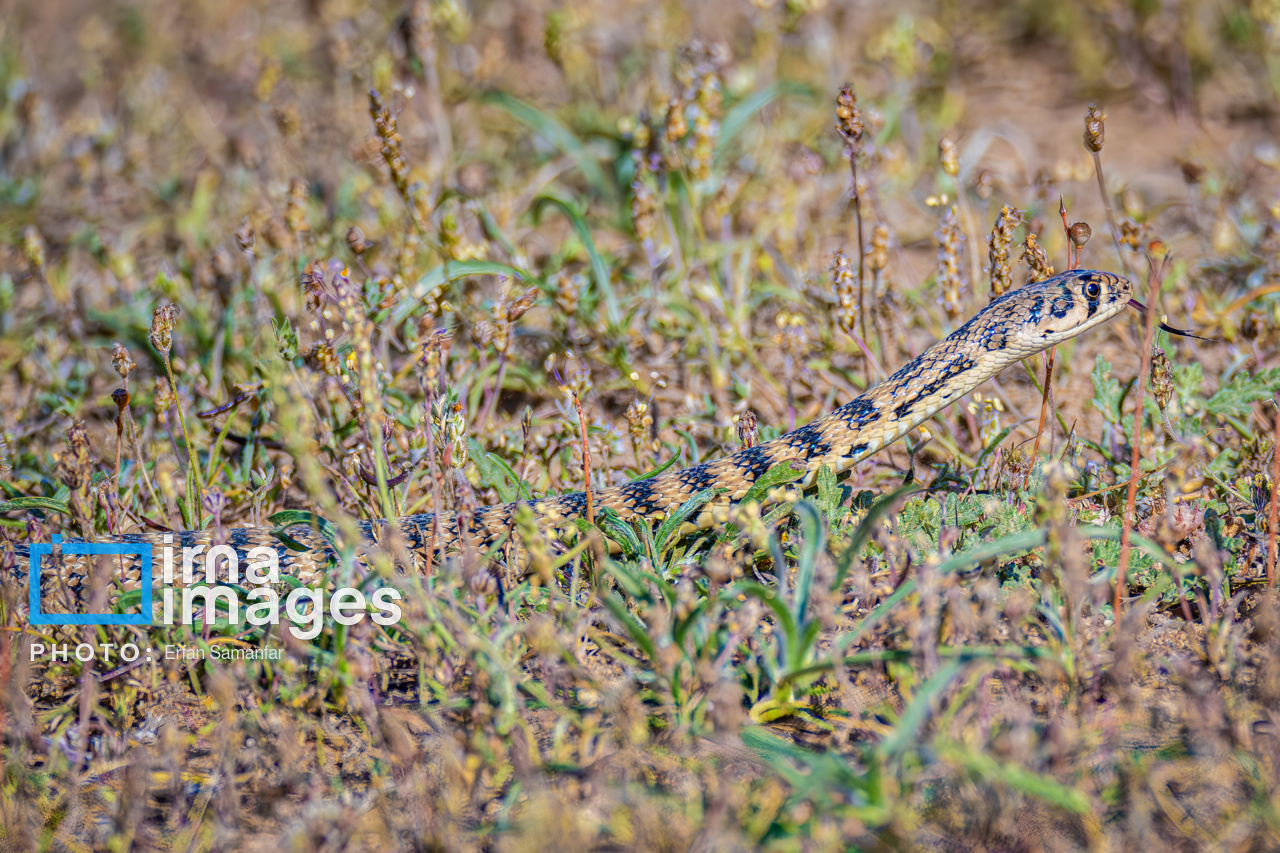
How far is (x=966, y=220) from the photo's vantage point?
423 centimetres

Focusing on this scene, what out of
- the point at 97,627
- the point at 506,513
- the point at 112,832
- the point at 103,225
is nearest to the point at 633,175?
the point at 506,513

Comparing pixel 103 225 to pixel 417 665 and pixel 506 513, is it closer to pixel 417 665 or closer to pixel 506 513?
pixel 506 513

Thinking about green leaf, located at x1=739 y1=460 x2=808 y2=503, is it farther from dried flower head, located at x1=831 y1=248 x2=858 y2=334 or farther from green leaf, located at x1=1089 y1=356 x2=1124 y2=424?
green leaf, located at x1=1089 y1=356 x2=1124 y2=424

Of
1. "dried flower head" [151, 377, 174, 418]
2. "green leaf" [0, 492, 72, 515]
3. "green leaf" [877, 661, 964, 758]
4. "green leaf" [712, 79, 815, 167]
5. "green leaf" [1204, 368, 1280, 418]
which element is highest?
"green leaf" [712, 79, 815, 167]

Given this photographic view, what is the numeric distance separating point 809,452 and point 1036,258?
2.89 ft

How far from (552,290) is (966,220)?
178cm

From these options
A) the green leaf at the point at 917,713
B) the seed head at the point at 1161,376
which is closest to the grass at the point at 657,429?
the green leaf at the point at 917,713

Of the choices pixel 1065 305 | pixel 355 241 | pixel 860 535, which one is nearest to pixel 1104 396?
pixel 1065 305

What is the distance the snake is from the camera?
3.03m

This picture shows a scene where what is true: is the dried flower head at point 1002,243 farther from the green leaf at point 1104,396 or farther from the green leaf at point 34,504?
the green leaf at point 34,504

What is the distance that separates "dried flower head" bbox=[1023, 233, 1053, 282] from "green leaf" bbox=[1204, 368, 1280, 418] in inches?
27.8

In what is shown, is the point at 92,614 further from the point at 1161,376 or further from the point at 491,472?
the point at 1161,376

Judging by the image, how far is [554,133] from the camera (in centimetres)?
500
